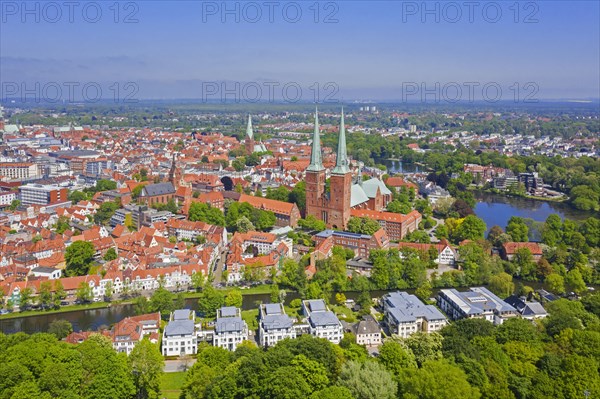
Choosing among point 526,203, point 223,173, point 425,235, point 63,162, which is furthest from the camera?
point 63,162

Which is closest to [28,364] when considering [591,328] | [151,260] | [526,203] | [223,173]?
[151,260]

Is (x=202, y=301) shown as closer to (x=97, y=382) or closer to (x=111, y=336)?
(x=111, y=336)

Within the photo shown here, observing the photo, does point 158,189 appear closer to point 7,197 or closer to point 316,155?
point 7,197

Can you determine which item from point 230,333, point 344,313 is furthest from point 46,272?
point 344,313

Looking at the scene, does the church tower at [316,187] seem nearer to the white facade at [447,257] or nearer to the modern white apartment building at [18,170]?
the white facade at [447,257]

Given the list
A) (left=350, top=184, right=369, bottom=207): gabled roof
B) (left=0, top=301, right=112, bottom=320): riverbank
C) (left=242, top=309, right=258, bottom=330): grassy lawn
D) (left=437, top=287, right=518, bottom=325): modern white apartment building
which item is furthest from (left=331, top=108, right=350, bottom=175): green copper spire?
(left=0, top=301, right=112, bottom=320): riverbank

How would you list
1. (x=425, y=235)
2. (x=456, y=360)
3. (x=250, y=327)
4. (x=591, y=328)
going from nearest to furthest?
(x=456, y=360)
(x=591, y=328)
(x=250, y=327)
(x=425, y=235)
